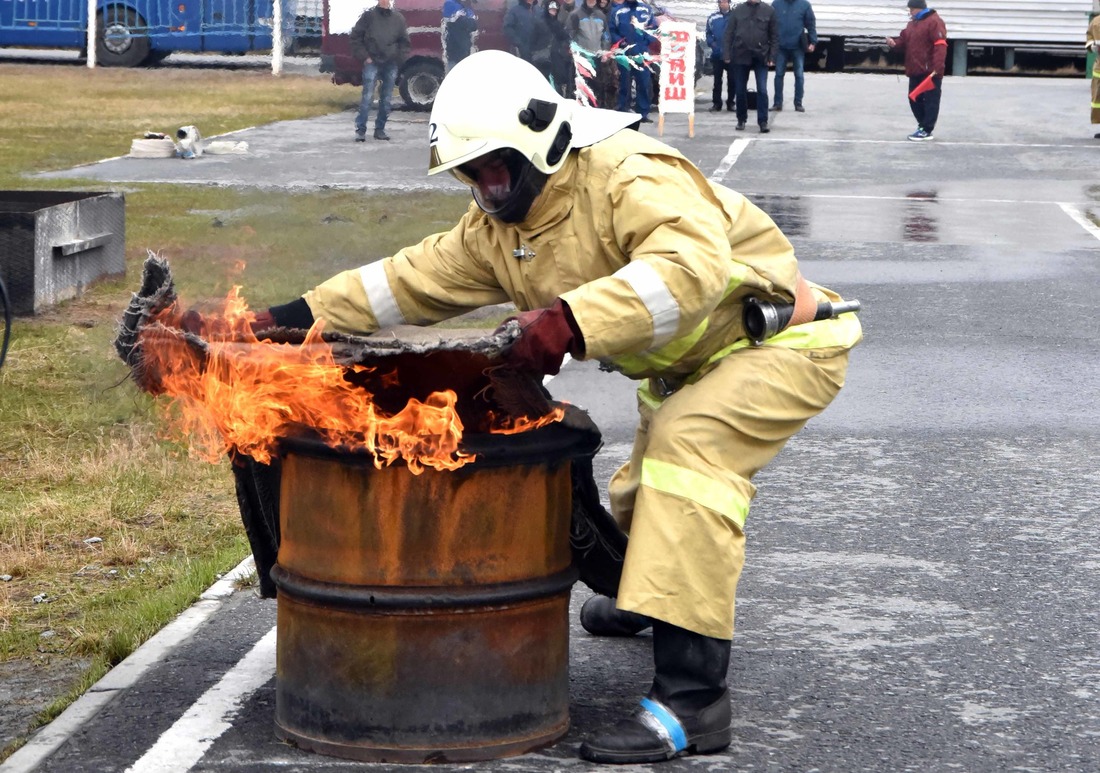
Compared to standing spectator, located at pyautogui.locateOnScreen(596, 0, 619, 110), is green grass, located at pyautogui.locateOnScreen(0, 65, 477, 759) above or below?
below

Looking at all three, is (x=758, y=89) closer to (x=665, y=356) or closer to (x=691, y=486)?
(x=665, y=356)

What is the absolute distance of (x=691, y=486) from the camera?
382 centimetres

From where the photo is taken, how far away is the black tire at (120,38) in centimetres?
3225

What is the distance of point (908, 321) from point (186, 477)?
5.35 metres

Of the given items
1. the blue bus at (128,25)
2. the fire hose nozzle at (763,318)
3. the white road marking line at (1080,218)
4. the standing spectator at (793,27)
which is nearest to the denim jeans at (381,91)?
the standing spectator at (793,27)

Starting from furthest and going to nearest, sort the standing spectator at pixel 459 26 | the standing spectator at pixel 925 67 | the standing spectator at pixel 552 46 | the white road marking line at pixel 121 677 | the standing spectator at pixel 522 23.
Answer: the standing spectator at pixel 459 26 < the standing spectator at pixel 552 46 < the standing spectator at pixel 522 23 < the standing spectator at pixel 925 67 < the white road marking line at pixel 121 677

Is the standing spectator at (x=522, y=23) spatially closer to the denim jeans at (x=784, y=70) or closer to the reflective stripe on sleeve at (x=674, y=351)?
the denim jeans at (x=784, y=70)

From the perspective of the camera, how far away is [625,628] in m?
4.84

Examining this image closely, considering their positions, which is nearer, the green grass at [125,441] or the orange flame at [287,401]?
the orange flame at [287,401]

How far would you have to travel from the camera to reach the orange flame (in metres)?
3.60

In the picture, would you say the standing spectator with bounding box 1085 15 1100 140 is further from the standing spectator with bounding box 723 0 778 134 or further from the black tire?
the black tire

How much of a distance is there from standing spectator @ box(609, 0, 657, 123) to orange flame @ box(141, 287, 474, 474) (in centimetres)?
2004

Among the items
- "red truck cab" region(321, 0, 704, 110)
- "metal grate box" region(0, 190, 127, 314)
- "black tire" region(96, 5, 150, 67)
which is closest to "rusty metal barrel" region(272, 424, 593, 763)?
"metal grate box" region(0, 190, 127, 314)

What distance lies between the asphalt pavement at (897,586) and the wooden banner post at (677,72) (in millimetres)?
8918
